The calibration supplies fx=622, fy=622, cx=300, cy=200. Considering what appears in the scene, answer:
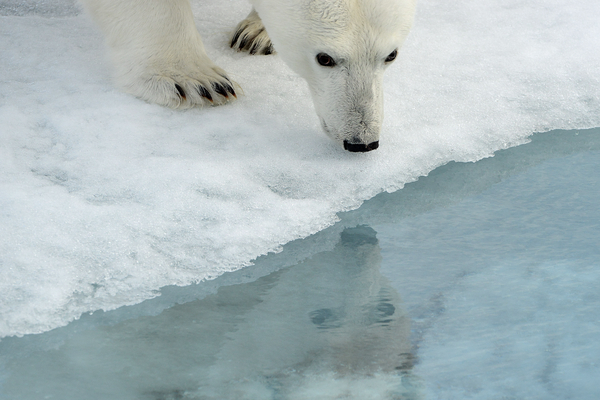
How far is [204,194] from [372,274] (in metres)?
0.59

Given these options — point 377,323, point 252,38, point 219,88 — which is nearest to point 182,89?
point 219,88

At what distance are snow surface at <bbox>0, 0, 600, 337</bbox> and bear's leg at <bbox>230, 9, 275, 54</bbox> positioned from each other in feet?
0.17

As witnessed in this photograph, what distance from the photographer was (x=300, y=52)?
2.12 metres

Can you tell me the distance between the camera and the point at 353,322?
1.40 m

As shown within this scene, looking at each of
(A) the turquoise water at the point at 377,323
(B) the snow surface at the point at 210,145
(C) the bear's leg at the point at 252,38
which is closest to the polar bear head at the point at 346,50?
(B) the snow surface at the point at 210,145

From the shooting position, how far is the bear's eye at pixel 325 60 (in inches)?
80.7

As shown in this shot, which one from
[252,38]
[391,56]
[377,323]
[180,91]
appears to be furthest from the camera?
[252,38]

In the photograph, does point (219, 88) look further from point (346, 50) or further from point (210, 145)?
point (346, 50)

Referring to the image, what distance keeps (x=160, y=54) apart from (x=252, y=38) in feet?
1.84

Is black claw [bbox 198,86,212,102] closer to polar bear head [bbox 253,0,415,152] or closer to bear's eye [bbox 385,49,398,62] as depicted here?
polar bear head [bbox 253,0,415,152]

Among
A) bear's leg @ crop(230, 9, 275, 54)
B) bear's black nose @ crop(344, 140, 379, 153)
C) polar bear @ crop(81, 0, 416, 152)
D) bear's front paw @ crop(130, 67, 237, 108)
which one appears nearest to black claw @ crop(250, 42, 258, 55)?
bear's leg @ crop(230, 9, 275, 54)

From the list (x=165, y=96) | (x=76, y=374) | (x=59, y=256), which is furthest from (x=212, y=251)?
(x=165, y=96)

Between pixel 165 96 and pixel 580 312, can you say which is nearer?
pixel 580 312

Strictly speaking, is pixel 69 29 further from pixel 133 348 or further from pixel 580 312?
pixel 580 312
